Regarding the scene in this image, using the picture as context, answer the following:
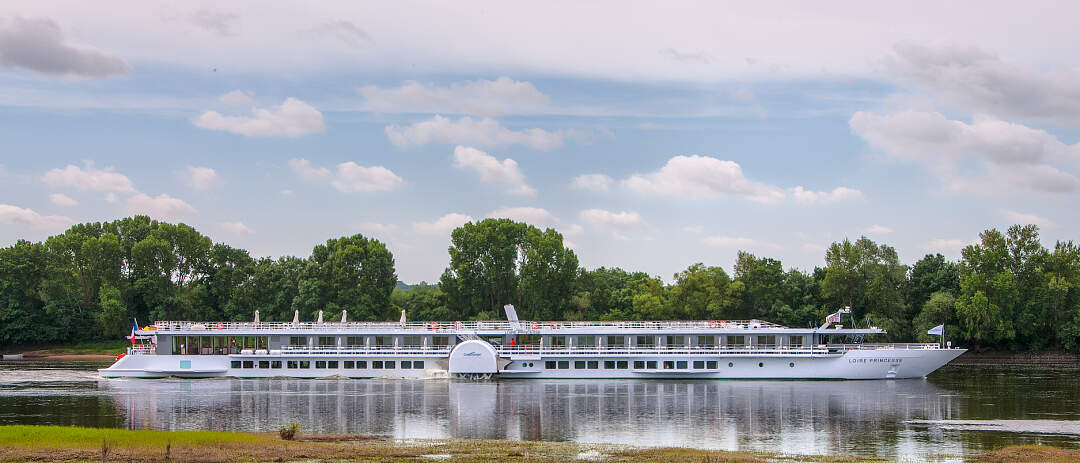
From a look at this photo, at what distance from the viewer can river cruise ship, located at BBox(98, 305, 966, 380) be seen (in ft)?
229

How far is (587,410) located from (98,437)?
74.9 ft

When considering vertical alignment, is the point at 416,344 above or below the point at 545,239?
below

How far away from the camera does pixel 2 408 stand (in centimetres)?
5175

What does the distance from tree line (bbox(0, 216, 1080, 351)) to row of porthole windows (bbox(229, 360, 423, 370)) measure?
36038 millimetres

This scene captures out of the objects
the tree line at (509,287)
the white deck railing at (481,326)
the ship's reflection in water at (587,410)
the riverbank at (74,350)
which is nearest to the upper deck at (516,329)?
the white deck railing at (481,326)

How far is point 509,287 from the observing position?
11650 cm

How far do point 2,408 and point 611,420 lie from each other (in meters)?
30.4

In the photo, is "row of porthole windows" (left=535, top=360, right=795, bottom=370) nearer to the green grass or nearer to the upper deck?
the upper deck

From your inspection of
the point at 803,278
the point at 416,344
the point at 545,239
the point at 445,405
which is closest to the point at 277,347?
the point at 416,344

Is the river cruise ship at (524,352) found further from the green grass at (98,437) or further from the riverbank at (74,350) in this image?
the riverbank at (74,350)

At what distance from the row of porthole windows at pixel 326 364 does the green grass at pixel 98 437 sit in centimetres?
3223

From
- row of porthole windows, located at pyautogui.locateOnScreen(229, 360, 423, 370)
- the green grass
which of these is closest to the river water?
row of porthole windows, located at pyautogui.locateOnScreen(229, 360, 423, 370)

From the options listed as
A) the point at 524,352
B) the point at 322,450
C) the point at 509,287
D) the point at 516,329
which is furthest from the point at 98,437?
the point at 509,287

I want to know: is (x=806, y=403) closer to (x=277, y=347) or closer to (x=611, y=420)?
(x=611, y=420)
